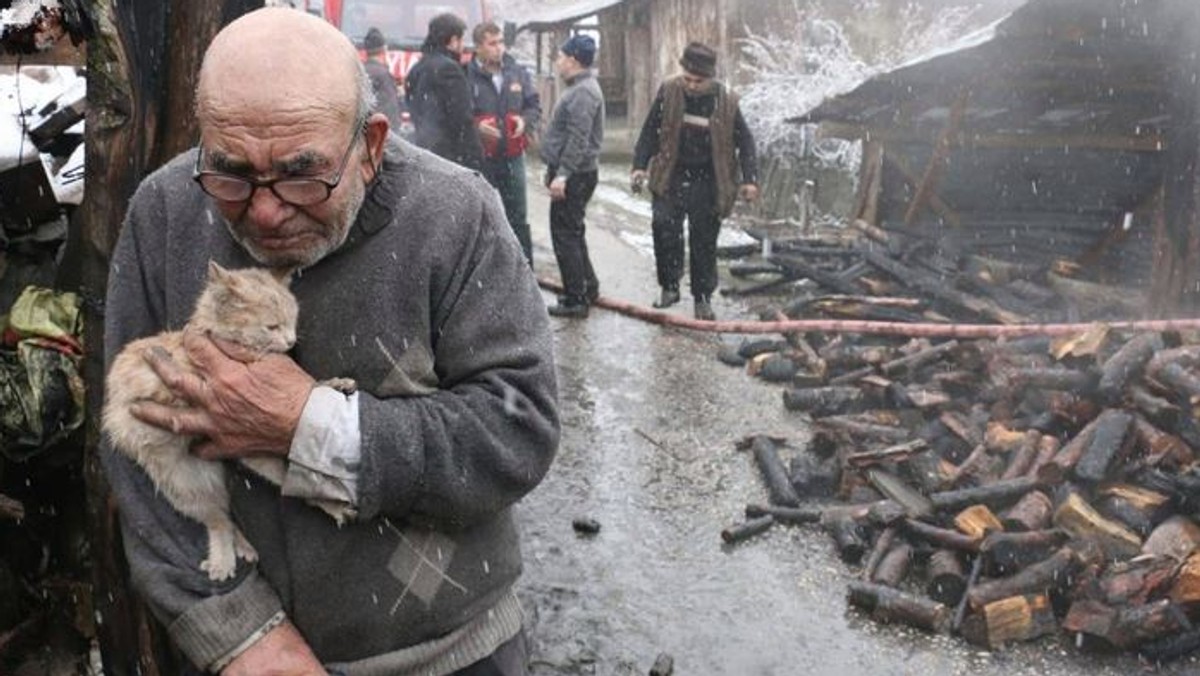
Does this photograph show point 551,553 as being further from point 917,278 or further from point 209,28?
point 917,278

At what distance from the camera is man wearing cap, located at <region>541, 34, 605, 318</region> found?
31.5 feet

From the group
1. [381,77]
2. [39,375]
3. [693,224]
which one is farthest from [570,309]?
[39,375]

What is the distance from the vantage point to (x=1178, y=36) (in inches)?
327

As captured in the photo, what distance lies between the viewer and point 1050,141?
10898mm

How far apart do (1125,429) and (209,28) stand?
5.42 metres

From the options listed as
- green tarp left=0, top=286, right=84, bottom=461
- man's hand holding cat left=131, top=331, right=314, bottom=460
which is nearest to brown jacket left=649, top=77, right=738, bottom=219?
green tarp left=0, top=286, right=84, bottom=461

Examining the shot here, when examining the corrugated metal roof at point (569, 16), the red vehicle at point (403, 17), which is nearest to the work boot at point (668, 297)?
the red vehicle at point (403, 17)

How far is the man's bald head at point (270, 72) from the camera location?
1812 millimetres

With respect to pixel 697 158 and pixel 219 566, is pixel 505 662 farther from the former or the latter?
pixel 697 158

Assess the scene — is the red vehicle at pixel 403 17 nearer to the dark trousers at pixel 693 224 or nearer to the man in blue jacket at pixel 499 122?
the man in blue jacket at pixel 499 122

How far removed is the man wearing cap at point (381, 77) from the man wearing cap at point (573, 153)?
2.31 meters

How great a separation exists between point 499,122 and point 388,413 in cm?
838

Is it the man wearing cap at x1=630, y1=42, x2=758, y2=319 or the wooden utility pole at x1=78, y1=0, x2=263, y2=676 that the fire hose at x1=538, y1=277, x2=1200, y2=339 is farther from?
the wooden utility pole at x1=78, y1=0, x2=263, y2=676

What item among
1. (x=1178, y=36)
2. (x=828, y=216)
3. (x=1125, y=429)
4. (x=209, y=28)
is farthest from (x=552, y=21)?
(x=209, y=28)
